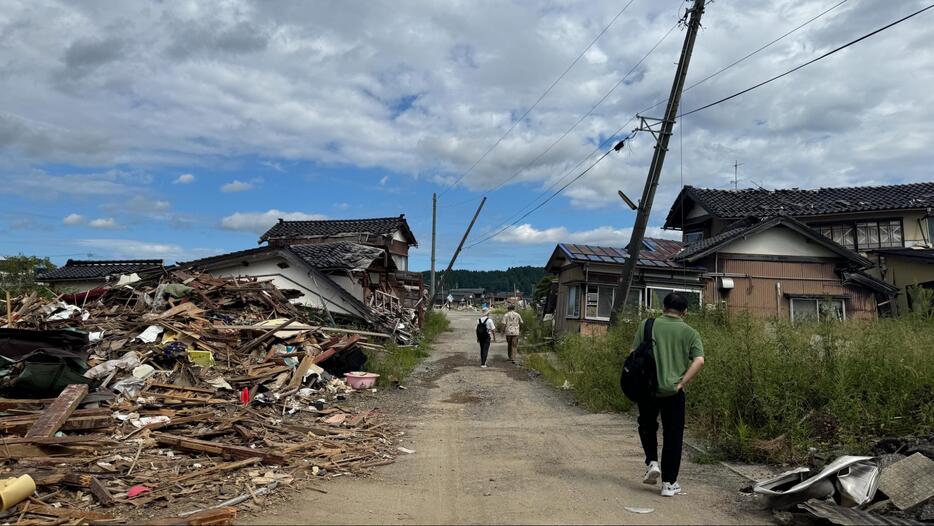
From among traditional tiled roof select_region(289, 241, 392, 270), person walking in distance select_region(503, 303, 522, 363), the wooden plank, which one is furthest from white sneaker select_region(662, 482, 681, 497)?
traditional tiled roof select_region(289, 241, 392, 270)

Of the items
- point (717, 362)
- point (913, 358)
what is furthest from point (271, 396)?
point (913, 358)

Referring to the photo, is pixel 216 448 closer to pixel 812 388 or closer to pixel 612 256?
pixel 812 388

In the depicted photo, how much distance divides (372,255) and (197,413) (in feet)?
44.3

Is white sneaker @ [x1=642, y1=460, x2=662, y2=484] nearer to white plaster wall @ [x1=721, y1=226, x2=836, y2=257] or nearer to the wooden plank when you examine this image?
the wooden plank

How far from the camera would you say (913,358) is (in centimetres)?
633

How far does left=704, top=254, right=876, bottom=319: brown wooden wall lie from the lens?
20891 mm

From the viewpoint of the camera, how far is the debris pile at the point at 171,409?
16.7ft

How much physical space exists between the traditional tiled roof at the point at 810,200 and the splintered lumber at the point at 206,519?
2365 centimetres

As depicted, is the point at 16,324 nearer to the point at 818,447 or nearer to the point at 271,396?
the point at 271,396

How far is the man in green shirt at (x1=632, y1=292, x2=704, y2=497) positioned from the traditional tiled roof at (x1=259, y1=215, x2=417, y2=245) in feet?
105

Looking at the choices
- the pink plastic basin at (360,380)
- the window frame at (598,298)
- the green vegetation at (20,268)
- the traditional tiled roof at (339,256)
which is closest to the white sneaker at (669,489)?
the pink plastic basin at (360,380)

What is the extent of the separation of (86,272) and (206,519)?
34381mm

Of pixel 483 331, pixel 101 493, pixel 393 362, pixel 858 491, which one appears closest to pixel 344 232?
pixel 483 331

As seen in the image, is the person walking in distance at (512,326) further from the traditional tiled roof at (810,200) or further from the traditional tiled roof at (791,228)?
the traditional tiled roof at (810,200)
